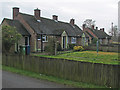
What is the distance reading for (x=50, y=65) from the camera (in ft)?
30.5

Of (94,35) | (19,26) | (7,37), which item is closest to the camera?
(7,37)

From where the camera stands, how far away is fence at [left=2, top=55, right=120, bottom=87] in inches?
278

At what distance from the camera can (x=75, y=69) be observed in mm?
8164

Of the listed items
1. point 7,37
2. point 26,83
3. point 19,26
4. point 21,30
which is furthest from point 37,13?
point 26,83

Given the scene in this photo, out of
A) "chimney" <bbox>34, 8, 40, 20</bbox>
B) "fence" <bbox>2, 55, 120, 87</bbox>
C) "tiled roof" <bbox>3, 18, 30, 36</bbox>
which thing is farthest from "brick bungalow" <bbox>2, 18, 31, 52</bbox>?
"fence" <bbox>2, 55, 120, 87</bbox>

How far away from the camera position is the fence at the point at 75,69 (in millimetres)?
7074

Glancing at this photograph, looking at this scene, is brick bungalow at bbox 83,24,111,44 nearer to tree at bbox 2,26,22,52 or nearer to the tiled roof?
the tiled roof

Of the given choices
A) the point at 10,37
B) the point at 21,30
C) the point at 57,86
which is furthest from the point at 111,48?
the point at 57,86

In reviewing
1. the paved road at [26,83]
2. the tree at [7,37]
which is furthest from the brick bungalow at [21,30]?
the paved road at [26,83]

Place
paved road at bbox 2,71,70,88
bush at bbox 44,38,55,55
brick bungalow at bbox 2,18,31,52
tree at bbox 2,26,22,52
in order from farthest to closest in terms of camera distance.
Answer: brick bungalow at bbox 2,18,31,52 → bush at bbox 44,38,55,55 → tree at bbox 2,26,22,52 → paved road at bbox 2,71,70,88

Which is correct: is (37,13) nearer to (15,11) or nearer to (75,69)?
(15,11)

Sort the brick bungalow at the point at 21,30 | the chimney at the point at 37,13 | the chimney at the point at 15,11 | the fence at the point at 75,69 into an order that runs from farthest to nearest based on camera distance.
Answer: the chimney at the point at 37,13 → the chimney at the point at 15,11 → the brick bungalow at the point at 21,30 → the fence at the point at 75,69

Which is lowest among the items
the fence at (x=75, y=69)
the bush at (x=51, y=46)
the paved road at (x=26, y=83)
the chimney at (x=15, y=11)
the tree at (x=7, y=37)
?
the paved road at (x=26, y=83)

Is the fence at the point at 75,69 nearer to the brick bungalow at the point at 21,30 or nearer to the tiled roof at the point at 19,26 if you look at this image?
the brick bungalow at the point at 21,30
